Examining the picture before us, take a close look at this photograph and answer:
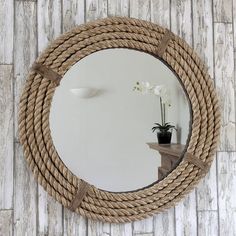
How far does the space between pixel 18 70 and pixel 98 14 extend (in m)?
0.34

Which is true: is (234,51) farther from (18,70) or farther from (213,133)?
(18,70)

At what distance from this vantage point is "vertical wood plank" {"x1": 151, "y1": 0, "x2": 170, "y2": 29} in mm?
1502

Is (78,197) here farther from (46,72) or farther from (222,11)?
(222,11)

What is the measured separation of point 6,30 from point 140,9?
18.4 inches

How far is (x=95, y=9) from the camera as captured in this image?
1.46 meters

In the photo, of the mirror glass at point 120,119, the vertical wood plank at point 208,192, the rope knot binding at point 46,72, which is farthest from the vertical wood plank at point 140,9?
the vertical wood plank at point 208,192

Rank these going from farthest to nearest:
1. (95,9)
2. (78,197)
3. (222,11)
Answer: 1. (222,11)
2. (95,9)
3. (78,197)

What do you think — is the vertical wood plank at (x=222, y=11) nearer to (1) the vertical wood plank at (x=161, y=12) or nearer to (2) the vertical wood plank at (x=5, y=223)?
(1) the vertical wood plank at (x=161, y=12)

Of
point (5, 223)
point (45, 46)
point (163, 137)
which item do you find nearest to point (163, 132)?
point (163, 137)

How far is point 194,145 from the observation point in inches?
57.1

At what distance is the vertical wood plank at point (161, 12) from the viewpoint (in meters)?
1.50

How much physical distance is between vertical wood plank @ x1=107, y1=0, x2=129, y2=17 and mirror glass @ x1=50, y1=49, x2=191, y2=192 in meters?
0.14

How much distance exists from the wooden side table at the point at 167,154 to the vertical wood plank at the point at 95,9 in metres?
0.47

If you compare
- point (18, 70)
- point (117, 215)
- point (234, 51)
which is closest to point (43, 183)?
point (117, 215)
